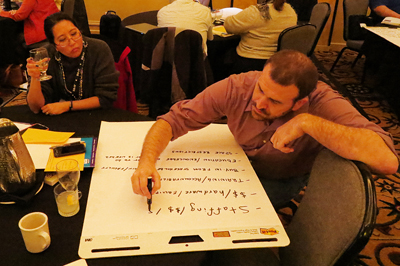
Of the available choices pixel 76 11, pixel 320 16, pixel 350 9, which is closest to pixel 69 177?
pixel 76 11

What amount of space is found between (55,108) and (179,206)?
0.85 meters

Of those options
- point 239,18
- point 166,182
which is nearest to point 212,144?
point 166,182

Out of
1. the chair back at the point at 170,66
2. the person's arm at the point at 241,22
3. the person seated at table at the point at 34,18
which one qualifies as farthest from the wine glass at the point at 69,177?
the person seated at table at the point at 34,18

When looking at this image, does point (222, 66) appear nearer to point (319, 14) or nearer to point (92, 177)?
point (319, 14)

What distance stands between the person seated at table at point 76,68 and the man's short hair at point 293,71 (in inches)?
36.0

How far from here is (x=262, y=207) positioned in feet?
3.17

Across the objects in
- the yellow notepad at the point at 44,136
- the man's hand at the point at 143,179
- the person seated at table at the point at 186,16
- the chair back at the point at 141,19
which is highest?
the person seated at table at the point at 186,16

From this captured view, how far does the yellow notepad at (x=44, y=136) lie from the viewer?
3.95ft

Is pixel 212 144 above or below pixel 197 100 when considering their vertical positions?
below

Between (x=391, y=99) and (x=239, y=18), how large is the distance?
1988 mm

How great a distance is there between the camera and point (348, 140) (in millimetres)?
1055

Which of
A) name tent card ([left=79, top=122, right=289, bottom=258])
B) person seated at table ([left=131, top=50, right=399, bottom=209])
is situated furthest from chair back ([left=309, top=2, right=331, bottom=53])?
name tent card ([left=79, top=122, right=289, bottom=258])

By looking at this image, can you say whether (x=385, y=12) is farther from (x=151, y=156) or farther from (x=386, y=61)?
(x=151, y=156)

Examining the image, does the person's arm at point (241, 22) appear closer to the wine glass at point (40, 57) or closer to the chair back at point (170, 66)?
the chair back at point (170, 66)
